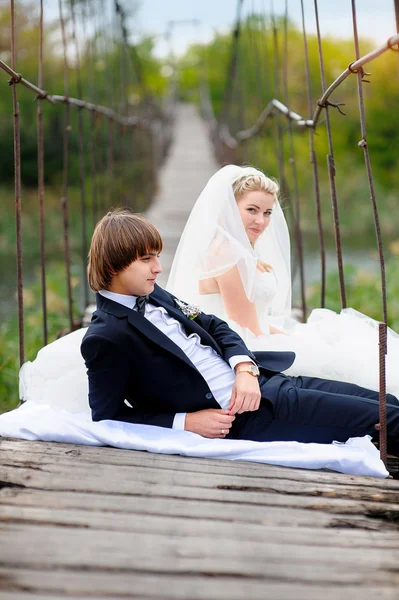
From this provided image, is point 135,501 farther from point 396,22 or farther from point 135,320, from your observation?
point 396,22

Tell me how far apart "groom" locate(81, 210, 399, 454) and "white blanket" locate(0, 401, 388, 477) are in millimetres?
38

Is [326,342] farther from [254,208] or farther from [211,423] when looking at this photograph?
[211,423]

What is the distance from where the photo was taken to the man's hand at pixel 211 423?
161 cm

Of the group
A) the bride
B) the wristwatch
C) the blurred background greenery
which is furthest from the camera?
the blurred background greenery

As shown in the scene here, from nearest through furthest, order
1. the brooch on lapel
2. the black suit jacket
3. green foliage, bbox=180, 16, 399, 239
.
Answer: the black suit jacket < the brooch on lapel < green foliage, bbox=180, 16, 399, 239

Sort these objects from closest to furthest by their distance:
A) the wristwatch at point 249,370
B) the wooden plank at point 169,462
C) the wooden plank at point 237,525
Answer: the wooden plank at point 237,525 → the wooden plank at point 169,462 → the wristwatch at point 249,370

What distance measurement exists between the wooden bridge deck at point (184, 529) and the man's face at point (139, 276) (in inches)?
14.2

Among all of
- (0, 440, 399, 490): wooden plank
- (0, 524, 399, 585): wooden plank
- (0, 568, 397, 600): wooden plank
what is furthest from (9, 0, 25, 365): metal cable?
(0, 568, 397, 600): wooden plank

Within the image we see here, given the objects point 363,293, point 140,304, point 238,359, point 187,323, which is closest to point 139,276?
point 140,304

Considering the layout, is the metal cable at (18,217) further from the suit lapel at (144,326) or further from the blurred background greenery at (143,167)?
the blurred background greenery at (143,167)

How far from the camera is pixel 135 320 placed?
157 centimetres

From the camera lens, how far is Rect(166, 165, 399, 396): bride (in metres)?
2.04

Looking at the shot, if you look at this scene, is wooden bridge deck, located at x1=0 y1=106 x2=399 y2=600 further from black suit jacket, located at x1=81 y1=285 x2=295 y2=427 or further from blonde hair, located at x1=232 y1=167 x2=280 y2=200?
blonde hair, located at x1=232 y1=167 x2=280 y2=200

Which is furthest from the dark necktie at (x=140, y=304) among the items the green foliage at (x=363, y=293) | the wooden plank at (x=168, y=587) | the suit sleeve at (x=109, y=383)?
the green foliage at (x=363, y=293)
